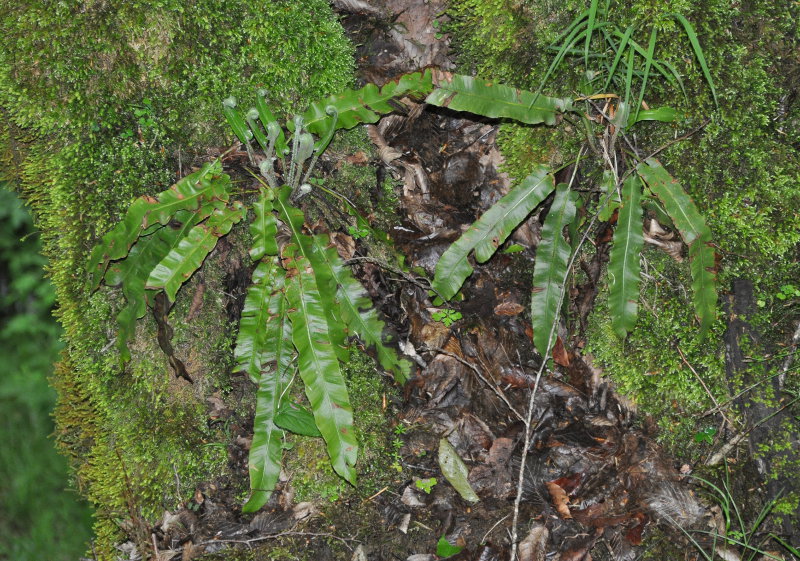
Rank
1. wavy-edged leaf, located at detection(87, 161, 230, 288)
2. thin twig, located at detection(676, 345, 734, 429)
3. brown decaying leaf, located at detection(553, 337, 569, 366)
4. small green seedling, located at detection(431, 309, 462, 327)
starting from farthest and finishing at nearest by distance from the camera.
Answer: small green seedling, located at detection(431, 309, 462, 327) → brown decaying leaf, located at detection(553, 337, 569, 366) → thin twig, located at detection(676, 345, 734, 429) → wavy-edged leaf, located at detection(87, 161, 230, 288)

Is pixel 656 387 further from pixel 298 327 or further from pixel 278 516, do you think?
pixel 278 516

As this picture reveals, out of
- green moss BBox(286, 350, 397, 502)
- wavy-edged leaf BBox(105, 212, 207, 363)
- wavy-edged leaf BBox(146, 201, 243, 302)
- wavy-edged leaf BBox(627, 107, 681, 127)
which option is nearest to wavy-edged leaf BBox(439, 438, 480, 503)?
green moss BBox(286, 350, 397, 502)

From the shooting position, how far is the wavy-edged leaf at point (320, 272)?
268 cm

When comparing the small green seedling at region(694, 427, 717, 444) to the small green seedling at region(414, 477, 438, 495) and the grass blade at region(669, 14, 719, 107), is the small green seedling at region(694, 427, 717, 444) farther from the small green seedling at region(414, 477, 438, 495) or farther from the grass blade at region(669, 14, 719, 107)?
the grass blade at region(669, 14, 719, 107)

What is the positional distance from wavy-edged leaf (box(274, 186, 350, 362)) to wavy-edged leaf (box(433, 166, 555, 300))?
0.54 metres

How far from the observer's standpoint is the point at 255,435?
102 inches

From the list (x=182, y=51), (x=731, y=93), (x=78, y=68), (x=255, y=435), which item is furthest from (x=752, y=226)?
(x=78, y=68)

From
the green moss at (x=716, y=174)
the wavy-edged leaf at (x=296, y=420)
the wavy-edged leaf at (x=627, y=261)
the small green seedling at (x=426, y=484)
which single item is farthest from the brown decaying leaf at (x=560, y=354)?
the wavy-edged leaf at (x=296, y=420)

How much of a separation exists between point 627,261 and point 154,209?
2.36m

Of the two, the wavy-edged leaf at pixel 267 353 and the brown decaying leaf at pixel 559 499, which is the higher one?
the wavy-edged leaf at pixel 267 353

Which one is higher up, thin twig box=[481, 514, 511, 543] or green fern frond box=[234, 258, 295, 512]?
green fern frond box=[234, 258, 295, 512]

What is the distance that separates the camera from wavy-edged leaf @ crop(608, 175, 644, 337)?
8.62 feet

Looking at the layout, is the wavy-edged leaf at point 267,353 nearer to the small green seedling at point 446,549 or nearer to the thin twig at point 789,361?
the small green seedling at point 446,549

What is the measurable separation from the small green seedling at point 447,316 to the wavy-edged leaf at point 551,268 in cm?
49
